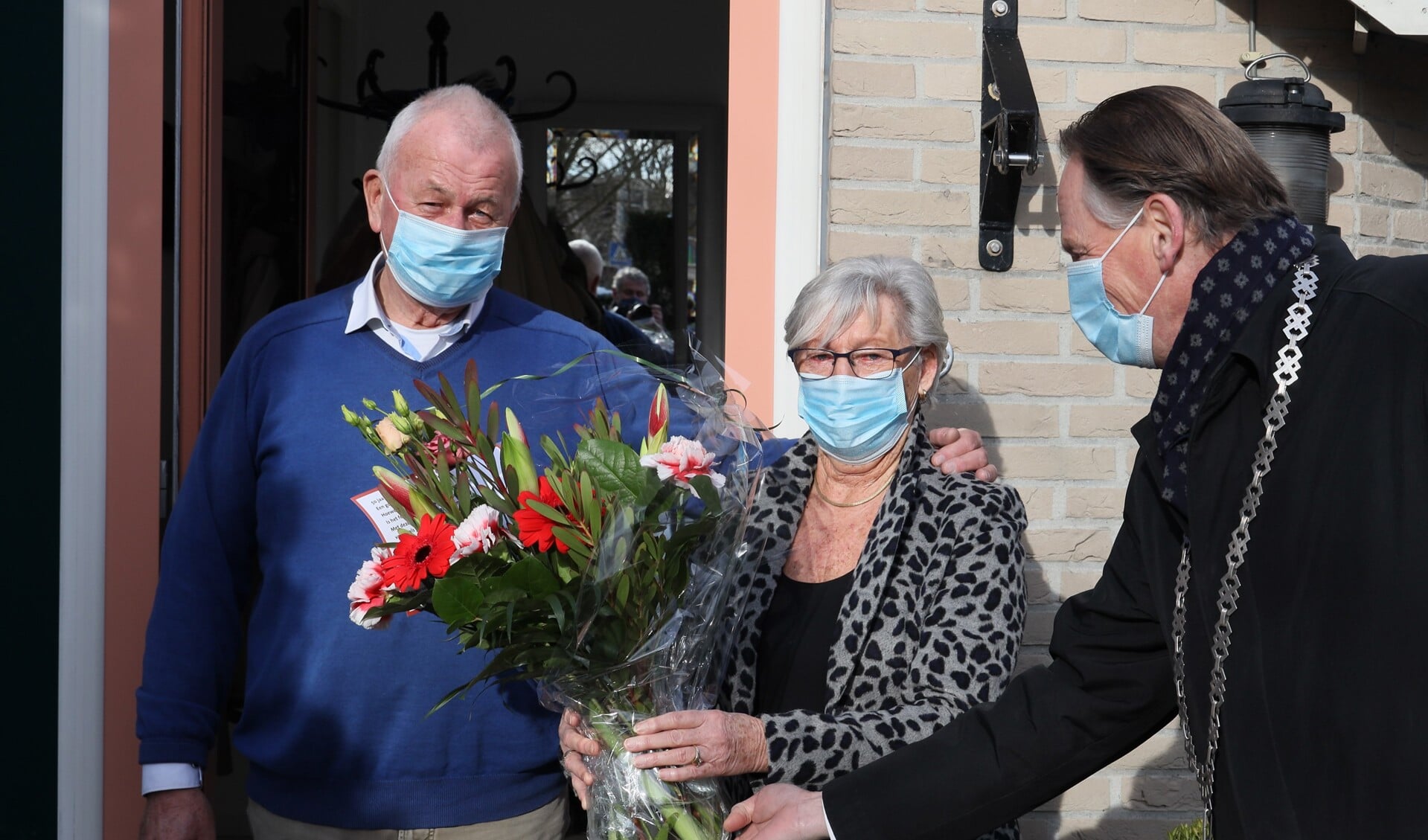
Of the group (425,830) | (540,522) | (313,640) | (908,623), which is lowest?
(425,830)

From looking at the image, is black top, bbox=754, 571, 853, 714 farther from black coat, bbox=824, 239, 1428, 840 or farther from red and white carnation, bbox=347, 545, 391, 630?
red and white carnation, bbox=347, 545, 391, 630

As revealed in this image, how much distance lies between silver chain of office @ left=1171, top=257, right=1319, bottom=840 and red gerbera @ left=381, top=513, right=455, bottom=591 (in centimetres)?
93

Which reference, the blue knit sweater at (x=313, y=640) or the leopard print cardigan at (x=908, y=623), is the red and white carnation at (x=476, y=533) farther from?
the blue knit sweater at (x=313, y=640)

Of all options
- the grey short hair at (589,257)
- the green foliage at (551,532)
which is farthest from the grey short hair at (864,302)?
the grey short hair at (589,257)

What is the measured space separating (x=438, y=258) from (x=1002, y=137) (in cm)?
126

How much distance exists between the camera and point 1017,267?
2.89 meters

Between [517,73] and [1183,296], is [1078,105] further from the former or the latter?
[517,73]

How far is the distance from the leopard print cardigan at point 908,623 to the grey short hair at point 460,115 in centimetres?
93

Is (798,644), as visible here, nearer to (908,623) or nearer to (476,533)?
(908,623)

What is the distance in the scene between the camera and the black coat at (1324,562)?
1312 mm

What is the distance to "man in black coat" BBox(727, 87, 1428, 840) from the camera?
1.33 meters

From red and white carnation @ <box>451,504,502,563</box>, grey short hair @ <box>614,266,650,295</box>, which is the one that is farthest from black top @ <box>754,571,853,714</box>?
grey short hair @ <box>614,266,650,295</box>

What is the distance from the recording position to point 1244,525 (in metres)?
1.44

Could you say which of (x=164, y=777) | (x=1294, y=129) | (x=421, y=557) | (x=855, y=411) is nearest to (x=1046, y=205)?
(x=1294, y=129)
